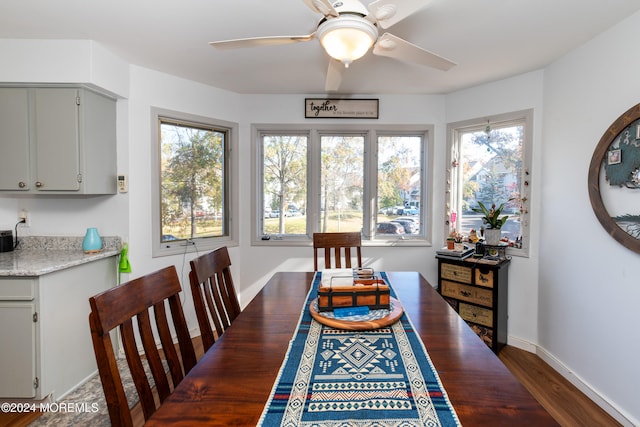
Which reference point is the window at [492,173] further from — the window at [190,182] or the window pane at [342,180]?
the window at [190,182]

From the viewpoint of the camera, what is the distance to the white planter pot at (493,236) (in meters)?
2.81

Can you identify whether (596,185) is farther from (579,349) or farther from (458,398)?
(458,398)

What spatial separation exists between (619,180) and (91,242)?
12.4ft

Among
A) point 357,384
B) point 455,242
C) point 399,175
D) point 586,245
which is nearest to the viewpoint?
point 357,384

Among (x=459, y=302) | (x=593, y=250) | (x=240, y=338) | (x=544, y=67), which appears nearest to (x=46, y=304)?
(x=240, y=338)

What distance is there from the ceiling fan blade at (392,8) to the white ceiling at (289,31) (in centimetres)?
46

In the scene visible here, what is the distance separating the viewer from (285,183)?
11.1 ft

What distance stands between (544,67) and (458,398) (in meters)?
2.94

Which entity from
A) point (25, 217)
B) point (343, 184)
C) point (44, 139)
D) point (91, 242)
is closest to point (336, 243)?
point (343, 184)

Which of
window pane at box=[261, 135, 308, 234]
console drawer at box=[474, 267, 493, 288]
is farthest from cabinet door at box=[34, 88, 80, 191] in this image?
console drawer at box=[474, 267, 493, 288]

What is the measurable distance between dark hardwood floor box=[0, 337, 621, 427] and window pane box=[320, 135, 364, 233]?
1.86 meters

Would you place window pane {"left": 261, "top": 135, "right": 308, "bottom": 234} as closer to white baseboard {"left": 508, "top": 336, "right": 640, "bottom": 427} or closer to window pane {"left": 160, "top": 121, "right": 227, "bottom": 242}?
window pane {"left": 160, "top": 121, "right": 227, "bottom": 242}

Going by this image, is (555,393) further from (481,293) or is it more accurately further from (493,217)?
(493,217)

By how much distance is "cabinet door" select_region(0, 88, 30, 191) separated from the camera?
7.29 ft
